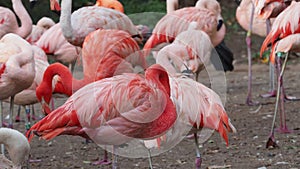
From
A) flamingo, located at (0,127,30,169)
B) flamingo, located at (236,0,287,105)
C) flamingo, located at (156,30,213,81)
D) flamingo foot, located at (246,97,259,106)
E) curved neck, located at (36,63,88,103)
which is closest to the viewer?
flamingo, located at (0,127,30,169)

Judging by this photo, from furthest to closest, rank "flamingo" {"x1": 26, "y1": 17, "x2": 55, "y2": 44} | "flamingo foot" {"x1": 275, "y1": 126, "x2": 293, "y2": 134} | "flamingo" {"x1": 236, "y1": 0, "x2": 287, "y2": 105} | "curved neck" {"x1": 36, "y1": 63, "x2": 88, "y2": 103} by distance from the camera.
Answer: "flamingo" {"x1": 26, "y1": 17, "x2": 55, "y2": 44}
"flamingo" {"x1": 236, "y1": 0, "x2": 287, "y2": 105}
"flamingo foot" {"x1": 275, "y1": 126, "x2": 293, "y2": 134}
"curved neck" {"x1": 36, "y1": 63, "x2": 88, "y2": 103}

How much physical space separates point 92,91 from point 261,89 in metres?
5.05

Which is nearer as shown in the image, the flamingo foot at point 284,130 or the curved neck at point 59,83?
the curved neck at point 59,83

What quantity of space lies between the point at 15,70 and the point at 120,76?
1.13 metres

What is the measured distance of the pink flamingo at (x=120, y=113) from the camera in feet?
14.1

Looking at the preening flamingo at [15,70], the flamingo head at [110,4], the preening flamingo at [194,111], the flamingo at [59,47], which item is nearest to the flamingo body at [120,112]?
the preening flamingo at [194,111]

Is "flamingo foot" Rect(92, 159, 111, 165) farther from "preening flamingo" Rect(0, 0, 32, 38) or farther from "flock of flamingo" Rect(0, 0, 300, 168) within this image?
"preening flamingo" Rect(0, 0, 32, 38)

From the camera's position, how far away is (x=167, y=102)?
169 inches

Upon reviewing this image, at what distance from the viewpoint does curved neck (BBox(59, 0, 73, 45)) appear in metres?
6.30

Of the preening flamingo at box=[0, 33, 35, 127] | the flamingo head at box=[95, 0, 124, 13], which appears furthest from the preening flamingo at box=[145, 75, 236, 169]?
the flamingo head at box=[95, 0, 124, 13]

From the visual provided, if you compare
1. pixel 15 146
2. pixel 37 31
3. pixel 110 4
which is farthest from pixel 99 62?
pixel 37 31

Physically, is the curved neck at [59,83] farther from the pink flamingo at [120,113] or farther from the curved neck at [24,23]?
the curved neck at [24,23]

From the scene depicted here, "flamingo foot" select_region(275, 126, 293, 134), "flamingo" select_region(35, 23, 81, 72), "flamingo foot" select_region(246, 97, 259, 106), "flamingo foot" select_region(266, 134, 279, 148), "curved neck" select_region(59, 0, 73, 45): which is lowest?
"flamingo foot" select_region(246, 97, 259, 106)

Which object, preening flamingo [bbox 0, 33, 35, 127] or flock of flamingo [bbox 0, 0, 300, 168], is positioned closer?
flock of flamingo [bbox 0, 0, 300, 168]
